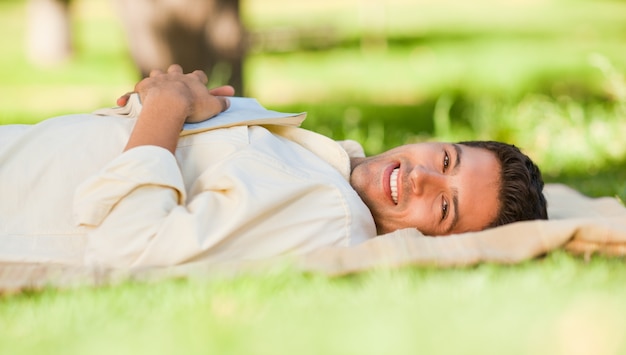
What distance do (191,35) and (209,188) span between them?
5.26 metres

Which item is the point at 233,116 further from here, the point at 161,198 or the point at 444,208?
the point at 444,208

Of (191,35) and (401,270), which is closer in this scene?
(401,270)

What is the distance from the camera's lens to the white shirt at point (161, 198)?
318 centimetres

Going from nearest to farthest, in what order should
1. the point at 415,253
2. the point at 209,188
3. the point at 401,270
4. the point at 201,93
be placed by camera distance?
the point at 401,270
the point at 415,253
the point at 209,188
the point at 201,93

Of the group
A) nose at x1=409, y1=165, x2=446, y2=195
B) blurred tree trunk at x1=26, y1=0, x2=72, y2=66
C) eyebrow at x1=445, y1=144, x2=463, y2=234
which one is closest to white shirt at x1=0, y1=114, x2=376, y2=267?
nose at x1=409, y1=165, x2=446, y2=195

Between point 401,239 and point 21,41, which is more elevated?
point 401,239

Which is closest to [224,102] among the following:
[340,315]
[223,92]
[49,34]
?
[223,92]

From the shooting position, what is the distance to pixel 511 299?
8.98ft

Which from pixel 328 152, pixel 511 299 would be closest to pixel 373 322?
→ pixel 511 299

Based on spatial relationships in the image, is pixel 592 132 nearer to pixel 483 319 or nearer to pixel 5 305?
pixel 483 319

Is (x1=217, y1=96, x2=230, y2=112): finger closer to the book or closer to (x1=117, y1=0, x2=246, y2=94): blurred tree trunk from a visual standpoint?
the book

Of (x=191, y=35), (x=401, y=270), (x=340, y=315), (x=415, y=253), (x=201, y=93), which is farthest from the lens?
(x=191, y=35)

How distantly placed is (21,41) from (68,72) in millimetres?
4987

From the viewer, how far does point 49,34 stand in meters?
18.1
